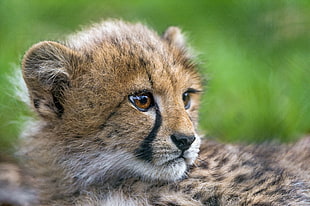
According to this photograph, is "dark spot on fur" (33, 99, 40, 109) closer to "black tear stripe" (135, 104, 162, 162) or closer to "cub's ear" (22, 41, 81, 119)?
"cub's ear" (22, 41, 81, 119)

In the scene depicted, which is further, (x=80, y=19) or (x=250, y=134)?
(x=80, y=19)

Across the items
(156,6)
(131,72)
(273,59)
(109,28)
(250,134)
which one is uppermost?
(156,6)

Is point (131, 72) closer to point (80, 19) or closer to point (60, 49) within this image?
point (60, 49)

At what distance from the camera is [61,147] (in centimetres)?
388

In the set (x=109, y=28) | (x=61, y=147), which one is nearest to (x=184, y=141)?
(x=61, y=147)

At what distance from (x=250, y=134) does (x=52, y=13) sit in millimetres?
3087

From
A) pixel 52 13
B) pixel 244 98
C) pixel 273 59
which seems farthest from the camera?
pixel 52 13

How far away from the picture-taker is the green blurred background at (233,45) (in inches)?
238

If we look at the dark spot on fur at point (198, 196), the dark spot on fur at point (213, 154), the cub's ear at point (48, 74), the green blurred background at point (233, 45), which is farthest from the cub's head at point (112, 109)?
the green blurred background at point (233, 45)

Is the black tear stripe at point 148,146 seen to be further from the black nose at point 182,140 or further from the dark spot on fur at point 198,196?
the dark spot on fur at point 198,196

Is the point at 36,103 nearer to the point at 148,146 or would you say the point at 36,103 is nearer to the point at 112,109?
the point at 112,109

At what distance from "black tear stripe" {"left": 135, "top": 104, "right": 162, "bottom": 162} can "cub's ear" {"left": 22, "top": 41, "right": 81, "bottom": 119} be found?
24.7 inches

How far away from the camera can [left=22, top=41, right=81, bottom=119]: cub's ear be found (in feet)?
12.7

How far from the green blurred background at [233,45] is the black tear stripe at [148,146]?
6.07ft
